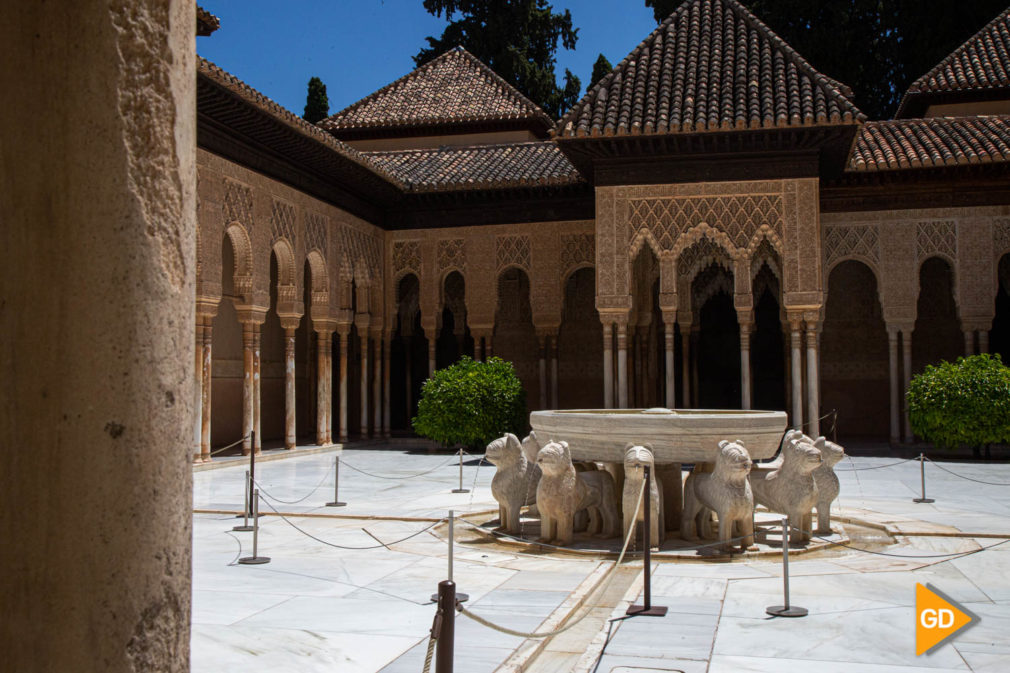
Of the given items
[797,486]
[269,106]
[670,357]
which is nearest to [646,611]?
[797,486]

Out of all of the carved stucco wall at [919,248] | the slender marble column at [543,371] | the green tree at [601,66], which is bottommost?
the slender marble column at [543,371]

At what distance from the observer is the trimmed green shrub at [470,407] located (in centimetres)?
1681

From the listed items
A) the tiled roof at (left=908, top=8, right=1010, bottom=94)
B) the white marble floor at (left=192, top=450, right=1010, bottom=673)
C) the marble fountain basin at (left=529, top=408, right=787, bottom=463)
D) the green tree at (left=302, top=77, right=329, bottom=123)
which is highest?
the green tree at (left=302, top=77, right=329, bottom=123)

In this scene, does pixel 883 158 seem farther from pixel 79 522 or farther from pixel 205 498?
pixel 79 522

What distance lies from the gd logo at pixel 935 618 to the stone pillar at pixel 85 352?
3633 millimetres

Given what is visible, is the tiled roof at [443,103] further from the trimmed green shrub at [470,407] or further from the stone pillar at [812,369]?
the stone pillar at [812,369]

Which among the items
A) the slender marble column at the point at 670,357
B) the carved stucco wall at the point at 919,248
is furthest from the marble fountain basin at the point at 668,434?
the carved stucco wall at the point at 919,248

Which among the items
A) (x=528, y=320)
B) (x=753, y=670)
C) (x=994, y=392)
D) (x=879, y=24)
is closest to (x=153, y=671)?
(x=753, y=670)

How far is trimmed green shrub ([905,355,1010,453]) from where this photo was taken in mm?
14914

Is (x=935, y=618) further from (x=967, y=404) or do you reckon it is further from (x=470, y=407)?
(x=470, y=407)

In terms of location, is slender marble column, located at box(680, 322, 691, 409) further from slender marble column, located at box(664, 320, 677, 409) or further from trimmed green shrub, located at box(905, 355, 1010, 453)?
trimmed green shrub, located at box(905, 355, 1010, 453)

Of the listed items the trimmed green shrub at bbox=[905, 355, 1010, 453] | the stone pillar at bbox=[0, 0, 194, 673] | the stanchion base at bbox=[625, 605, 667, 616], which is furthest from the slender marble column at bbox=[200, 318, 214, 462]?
the stone pillar at bbox=[0, 0, 194, 673]

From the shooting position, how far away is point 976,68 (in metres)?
22.1

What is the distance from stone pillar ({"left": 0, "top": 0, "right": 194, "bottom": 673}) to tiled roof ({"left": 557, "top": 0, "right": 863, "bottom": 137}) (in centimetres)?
1479
